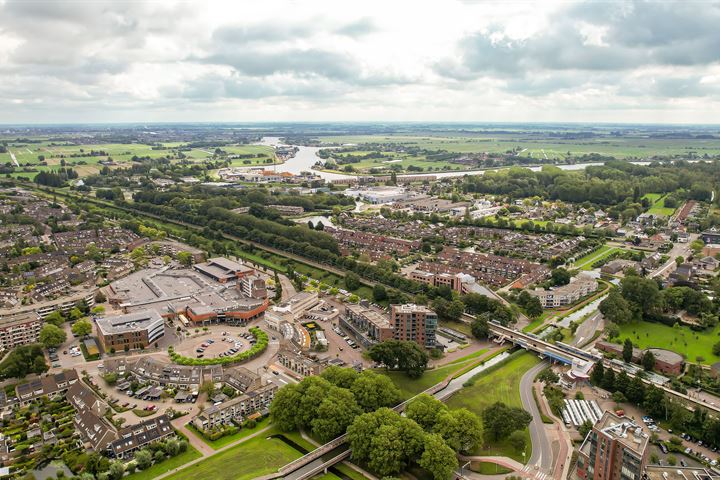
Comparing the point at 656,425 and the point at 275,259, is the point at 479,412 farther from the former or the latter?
the point at 275,259

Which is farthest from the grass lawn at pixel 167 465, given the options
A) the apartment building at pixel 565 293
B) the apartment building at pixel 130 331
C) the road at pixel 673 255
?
the road at pixel 673 255

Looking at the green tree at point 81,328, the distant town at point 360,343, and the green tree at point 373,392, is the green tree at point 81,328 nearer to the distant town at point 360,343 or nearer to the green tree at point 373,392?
the distant town at point 360,343

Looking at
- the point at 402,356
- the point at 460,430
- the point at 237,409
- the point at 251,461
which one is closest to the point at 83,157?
the point at 237,409

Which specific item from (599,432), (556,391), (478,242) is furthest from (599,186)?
(599,432)

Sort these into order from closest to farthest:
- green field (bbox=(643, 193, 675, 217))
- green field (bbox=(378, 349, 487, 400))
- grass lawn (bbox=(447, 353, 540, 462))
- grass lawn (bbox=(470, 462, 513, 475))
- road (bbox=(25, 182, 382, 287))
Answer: grass lawn (bbox=(470, 462, 513, 475))
grass lawn (bbox=(447, 353, 540, 462))
green field (bbox=(378, 349, 487, 400))
road (bbox=(25, 182, 382, 287))
green field (bbox=(643, 193, 675, 217))

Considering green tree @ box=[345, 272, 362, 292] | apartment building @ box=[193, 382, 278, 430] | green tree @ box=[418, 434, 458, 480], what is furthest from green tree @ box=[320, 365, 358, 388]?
green tree @ box=[345, 272, 362, 292]

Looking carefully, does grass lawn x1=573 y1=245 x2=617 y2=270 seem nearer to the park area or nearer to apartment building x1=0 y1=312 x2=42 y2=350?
the park area
